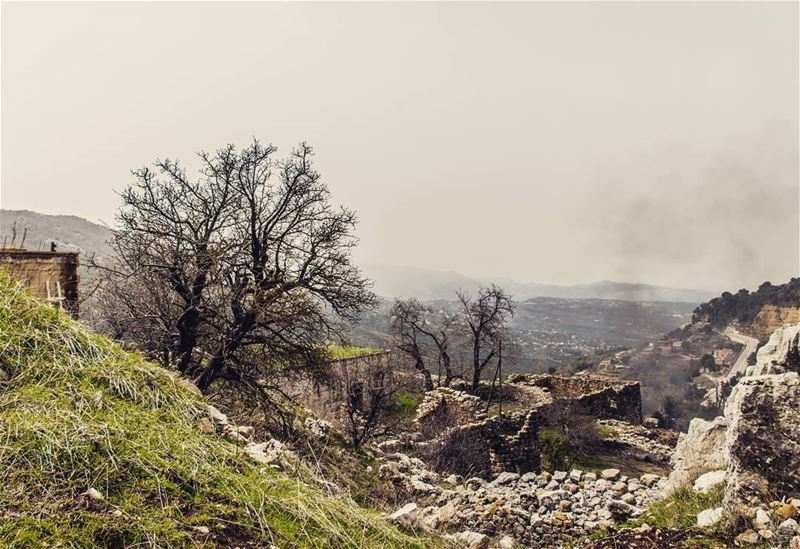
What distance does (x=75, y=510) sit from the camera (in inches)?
113

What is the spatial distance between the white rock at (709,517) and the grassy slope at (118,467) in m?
3.28

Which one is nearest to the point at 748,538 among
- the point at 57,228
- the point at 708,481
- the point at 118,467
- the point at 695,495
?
the point at 695,495

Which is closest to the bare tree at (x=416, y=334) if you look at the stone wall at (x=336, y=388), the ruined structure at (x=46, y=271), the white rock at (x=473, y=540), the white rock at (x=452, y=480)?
the stone wall at (x=336, y=388)

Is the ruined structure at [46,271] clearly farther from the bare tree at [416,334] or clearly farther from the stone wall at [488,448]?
the bare tree at [416,334]

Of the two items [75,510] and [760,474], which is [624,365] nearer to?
[760,474]

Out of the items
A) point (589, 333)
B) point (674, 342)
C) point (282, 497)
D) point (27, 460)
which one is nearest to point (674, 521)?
point (282, 497)

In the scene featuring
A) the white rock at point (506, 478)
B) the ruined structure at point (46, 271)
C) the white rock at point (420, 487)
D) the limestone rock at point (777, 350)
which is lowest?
the white rock at point (506, 478)

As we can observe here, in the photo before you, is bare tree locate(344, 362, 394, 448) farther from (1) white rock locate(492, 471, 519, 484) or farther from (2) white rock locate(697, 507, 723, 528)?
(2) white rock locate(697, 507, 723, 528)

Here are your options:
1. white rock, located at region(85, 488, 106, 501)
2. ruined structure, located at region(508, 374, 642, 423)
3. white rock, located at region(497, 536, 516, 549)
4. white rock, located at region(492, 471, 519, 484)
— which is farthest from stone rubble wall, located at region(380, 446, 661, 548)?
ruined structure, located at region(508, 374, 642, 423)

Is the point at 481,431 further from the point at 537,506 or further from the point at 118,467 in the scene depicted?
the point at 118,467

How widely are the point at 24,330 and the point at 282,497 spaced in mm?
2928

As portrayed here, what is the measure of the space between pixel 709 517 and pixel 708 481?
4.08 ft

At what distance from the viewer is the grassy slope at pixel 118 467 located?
2895 millimetres

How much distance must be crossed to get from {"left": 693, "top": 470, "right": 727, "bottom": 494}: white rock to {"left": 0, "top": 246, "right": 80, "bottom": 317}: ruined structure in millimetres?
8989
